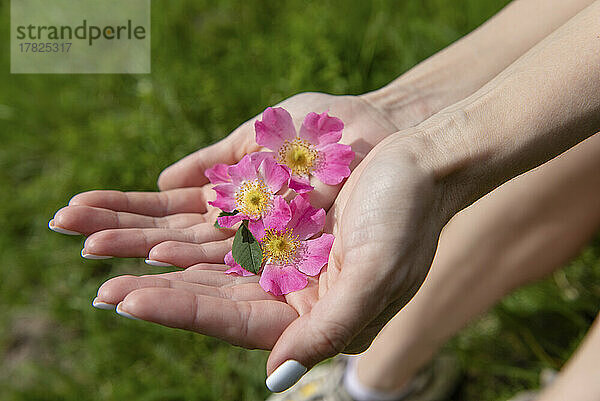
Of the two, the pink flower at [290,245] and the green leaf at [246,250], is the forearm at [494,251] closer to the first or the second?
the pink flower at [290,245]

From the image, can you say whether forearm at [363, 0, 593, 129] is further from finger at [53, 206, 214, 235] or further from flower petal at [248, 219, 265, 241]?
finger at [53, 206, 214, 235]

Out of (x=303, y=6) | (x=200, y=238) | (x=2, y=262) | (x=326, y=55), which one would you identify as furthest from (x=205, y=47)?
(x=200, y=238)

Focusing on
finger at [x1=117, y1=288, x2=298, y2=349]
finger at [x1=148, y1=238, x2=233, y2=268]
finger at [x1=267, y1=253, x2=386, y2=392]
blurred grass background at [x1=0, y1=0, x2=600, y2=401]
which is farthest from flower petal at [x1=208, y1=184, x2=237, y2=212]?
blurred grass background at [x1=0, y1=0, x2=600, y2=401]

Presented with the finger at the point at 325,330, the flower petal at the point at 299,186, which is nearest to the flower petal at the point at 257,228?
the flower petal at the point at 299,186

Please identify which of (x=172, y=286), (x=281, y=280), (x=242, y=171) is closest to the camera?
(x=172, y=286)

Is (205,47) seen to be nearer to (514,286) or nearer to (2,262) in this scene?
(2,262)

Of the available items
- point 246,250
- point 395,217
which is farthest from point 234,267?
point 395,217

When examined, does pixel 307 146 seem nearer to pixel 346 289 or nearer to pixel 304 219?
pixel 304 219
